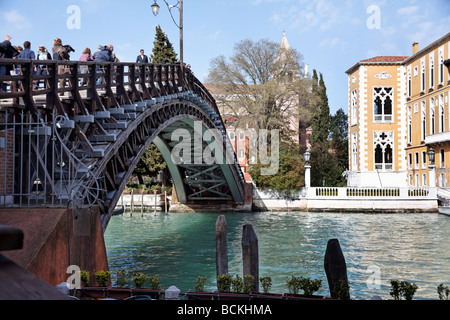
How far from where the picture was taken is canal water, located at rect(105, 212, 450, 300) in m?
9.42

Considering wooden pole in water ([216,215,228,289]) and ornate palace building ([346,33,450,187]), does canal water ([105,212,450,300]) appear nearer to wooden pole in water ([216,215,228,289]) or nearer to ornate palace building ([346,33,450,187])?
wooden pole in water ([216,215,228,289])

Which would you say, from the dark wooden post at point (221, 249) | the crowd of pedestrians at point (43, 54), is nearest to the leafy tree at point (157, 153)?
the crowd of pedestrians at point (43, 54)

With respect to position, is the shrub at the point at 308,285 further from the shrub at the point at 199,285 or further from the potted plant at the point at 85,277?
the potted plant at the point at 85,277

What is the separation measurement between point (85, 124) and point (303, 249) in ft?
22.4

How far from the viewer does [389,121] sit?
31.5 metres

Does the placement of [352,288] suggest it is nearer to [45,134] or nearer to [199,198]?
[45,134]

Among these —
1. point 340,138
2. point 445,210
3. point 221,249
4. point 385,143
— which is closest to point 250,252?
point 221,249

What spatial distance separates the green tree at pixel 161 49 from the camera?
32.8 metres

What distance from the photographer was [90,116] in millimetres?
8312

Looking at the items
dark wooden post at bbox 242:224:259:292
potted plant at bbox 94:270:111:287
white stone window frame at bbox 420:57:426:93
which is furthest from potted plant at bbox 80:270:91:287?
white stone window frame at bbox 420:57:426:93

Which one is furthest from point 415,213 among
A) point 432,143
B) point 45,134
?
point 45,134

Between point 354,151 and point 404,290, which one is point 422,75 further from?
point 404,290
